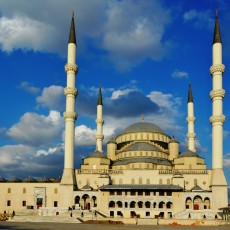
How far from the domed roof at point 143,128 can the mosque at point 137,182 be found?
3.94 meters

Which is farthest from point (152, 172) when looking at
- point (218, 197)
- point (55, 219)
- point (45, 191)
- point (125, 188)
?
point (55, 219)

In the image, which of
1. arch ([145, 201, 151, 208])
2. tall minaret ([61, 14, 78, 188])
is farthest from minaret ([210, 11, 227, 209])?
tall minaret ([61, 14, 78, 188])

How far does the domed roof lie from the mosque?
3939mm

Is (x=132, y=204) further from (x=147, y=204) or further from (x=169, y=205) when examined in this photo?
(x=169, y=205)

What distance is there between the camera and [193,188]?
228 ft

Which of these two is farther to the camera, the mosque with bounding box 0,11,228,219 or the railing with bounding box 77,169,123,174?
the railing with bounding box 77,169,123,174

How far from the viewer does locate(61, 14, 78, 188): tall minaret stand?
69625 mm

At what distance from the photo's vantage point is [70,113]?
71.9 meters

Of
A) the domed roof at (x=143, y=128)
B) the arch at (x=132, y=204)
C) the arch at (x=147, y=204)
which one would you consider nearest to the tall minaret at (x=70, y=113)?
the arch at (x=132, y=204)

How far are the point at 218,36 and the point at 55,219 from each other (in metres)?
40.0

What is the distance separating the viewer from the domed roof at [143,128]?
89625 mm

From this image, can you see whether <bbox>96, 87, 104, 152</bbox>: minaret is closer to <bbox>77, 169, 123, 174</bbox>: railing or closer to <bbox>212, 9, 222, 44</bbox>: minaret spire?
<bbox>77, 169, 123, 174</bbox>: railing

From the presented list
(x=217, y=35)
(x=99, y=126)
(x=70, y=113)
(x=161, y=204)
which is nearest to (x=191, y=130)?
(x=99, y=126)

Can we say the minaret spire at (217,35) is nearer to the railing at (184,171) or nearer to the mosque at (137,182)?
the mosque at (137,182)
